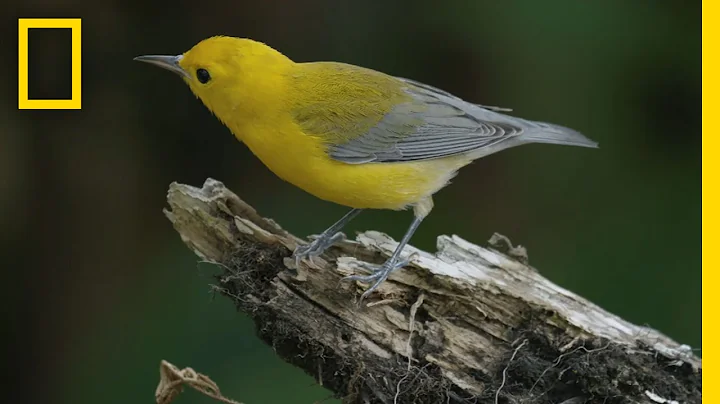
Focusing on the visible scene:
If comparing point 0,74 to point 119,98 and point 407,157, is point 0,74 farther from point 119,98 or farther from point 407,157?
point 407,157

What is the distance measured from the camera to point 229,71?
3.26m

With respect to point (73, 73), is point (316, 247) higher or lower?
lower

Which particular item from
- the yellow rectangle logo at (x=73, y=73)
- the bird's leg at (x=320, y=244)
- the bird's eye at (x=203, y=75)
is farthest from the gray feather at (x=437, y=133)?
the yellow rectangle logo at (x=73, y=73)

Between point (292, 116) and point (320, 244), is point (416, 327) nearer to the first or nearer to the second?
point (320, 244)

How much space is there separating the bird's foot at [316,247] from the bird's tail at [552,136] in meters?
0.99

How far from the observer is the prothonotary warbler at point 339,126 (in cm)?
330

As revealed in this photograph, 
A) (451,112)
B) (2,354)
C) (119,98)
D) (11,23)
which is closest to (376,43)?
(451,112)

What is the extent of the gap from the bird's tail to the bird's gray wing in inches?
1.7

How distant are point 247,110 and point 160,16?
1532 mm

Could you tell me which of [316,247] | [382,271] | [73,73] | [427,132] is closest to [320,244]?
[316,247]

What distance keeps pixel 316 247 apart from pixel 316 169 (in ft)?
1.08

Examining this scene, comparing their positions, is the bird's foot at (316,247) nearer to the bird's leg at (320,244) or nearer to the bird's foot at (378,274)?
the bird's leg at (320,244)

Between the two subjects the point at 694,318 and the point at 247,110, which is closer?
the point at 247,110

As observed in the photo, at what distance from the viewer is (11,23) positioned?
460cm
